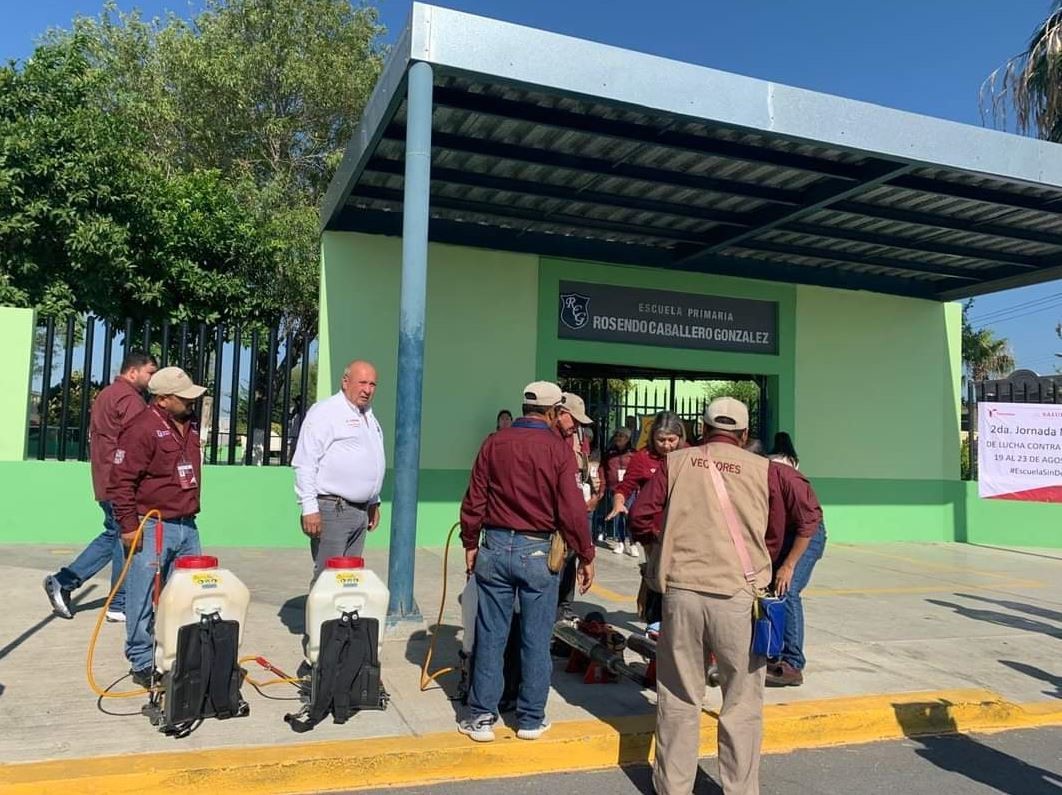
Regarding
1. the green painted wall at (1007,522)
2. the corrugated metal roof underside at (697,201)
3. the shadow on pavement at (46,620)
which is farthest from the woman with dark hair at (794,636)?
the green painted wall at (1007,522)

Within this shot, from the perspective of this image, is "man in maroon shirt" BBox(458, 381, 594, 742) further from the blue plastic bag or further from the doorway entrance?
the doorway entrance

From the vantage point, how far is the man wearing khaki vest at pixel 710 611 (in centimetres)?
371

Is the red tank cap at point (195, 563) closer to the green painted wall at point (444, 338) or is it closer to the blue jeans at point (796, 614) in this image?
the blue jeans at point (796, 614)

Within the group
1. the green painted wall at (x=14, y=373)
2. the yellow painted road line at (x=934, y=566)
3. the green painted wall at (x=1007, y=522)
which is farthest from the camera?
the green painted wall at (x=1007, y=522)

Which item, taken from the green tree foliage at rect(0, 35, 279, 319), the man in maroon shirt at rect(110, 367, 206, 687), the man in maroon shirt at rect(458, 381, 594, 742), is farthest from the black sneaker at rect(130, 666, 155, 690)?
the green tree foliage at rect(0, 35, 279, 319)

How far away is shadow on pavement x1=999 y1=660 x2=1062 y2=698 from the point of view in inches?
224

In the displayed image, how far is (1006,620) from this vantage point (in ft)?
25.5

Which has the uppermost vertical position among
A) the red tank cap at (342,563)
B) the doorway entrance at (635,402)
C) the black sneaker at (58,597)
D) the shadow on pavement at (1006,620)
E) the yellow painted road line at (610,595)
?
the doorway entrance at (635,402)

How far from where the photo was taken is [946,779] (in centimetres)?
430

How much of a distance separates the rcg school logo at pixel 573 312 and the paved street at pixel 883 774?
7.70m

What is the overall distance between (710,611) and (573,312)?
8.39 m

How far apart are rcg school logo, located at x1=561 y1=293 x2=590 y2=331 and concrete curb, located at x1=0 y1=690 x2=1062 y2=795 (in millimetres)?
7324

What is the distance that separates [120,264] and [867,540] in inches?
459

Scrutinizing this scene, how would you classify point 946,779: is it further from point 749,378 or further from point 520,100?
point 749,378
